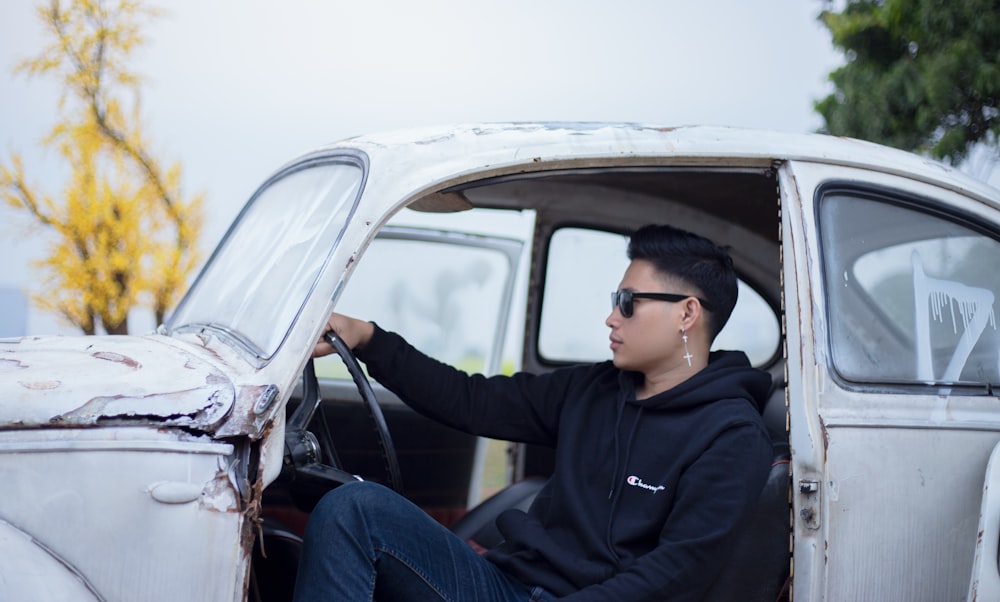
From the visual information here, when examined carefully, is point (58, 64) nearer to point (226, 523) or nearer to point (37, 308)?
point (37, 308)

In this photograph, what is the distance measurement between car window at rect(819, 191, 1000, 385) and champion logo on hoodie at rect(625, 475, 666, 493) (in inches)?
23.9

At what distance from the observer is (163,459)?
193cm

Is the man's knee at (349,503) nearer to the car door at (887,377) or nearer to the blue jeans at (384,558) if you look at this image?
the blue jeans at (384,558)

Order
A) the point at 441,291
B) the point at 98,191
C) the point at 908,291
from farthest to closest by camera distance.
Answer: the point at 98,191, the point at 441,291, the point at 908,291

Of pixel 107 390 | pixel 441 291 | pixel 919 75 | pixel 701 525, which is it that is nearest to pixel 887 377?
pixel 701 525

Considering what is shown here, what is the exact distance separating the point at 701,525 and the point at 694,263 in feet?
2.59

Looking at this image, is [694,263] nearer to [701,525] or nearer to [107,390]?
[701,525]

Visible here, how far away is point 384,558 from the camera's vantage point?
2275 mm

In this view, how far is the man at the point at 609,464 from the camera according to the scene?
7.43 feet

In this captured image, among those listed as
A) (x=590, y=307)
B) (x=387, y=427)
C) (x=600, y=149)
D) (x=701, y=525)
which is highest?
(x=600, y=149)

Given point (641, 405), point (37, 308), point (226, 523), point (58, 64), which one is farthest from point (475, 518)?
point (58, 64)

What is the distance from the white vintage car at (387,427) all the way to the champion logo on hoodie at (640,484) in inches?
10.9

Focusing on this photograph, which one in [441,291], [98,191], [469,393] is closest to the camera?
[469,393]

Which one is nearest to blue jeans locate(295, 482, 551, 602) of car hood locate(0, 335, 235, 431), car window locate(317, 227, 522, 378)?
car hood locate(0, 335, 235, 431)
